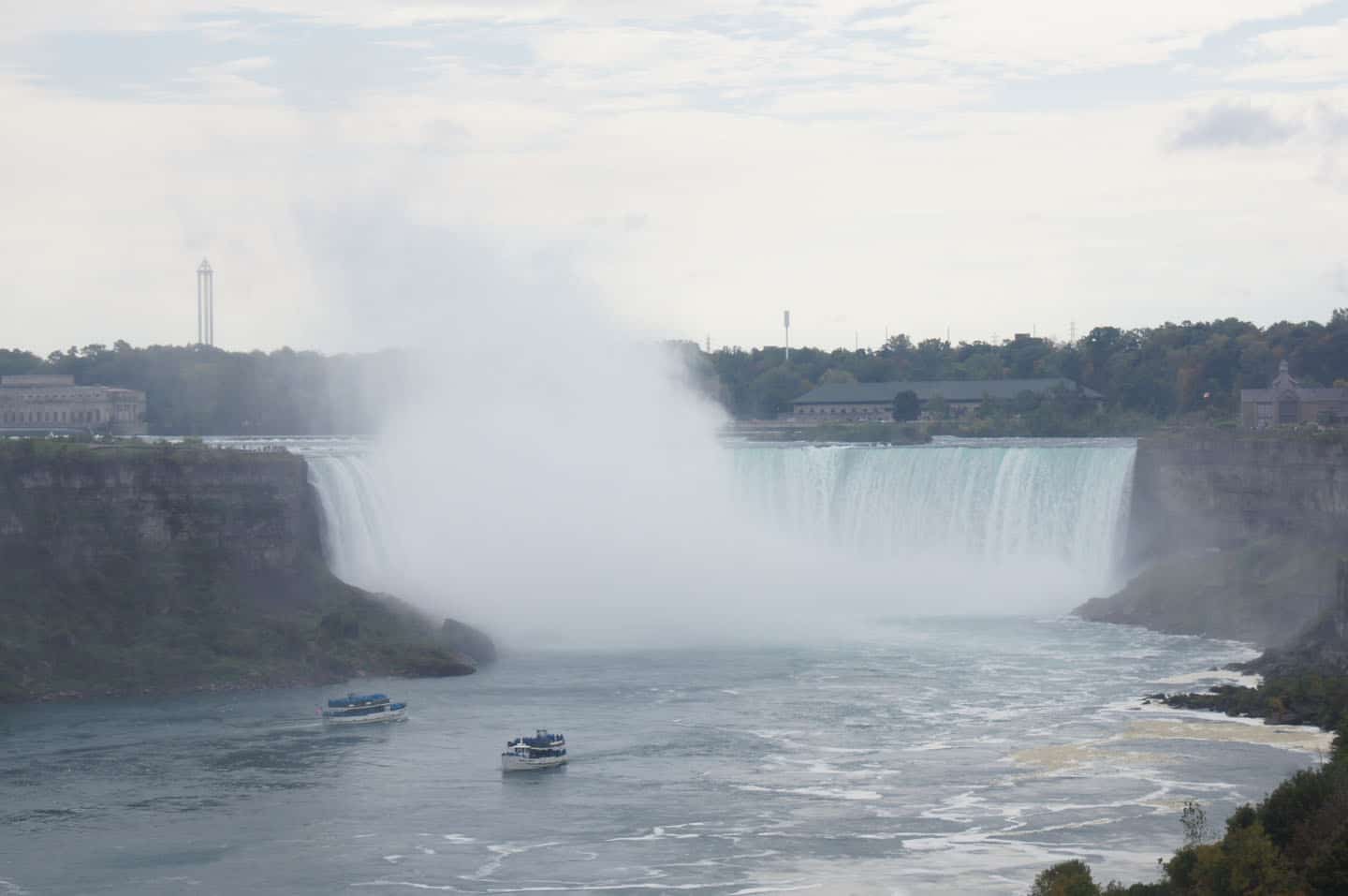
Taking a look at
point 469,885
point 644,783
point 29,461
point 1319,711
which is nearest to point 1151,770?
point 1319,711

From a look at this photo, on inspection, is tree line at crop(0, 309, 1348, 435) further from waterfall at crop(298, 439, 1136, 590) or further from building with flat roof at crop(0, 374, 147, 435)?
waterfall at crop(298, 439, 1136, 590)

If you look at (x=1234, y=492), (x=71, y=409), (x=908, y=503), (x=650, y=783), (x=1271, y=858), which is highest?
(x=71, y=409)

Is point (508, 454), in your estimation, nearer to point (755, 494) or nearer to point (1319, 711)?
point (755, 494)

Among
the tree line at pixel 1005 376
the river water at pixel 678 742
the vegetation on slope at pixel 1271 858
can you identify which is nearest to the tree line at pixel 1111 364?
the tree line at pixel 1005 376

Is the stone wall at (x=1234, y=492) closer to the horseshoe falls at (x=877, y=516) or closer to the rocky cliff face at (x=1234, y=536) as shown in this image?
the rocky cliff face at (x=1234, y=536)

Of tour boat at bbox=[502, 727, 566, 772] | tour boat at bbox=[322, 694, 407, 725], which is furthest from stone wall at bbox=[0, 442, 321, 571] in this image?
tour boat at bbox=[502, 727, 566, 772]

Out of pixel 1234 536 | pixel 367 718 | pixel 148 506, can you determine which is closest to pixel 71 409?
pixel 148 506

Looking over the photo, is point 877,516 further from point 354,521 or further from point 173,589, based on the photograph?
point 173,589

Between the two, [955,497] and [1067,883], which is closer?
[1067,883]
